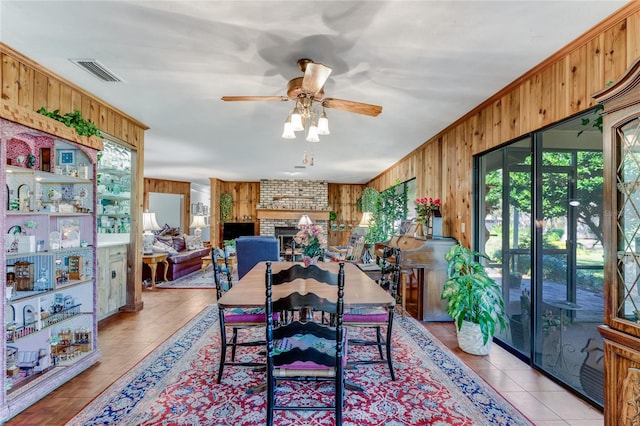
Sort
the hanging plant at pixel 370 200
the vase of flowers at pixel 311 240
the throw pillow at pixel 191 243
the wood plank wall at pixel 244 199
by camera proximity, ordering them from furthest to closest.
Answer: the wood plank wall at pixel 244 199 < the hanging plant at pixel 370 200 < the throw pillow at pixel 191 243 < the vase of flowers at pixel 311 240

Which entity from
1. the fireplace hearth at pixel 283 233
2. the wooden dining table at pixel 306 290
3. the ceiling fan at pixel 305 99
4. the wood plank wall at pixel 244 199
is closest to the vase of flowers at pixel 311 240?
the wooden dining table at pixel 306 290

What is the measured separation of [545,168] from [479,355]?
1.77 metres

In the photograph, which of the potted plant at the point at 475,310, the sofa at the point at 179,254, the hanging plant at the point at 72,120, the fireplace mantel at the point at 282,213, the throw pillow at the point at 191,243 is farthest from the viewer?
the fireplace mantel at the point at 282,213

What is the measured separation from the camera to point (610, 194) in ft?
4.98

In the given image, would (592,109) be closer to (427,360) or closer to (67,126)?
(427,360)

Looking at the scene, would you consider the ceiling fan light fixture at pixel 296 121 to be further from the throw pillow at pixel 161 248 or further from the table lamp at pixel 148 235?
the throw pillow at pixel 161 248

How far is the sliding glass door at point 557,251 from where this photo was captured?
2.40m

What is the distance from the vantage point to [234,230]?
10.2 meters

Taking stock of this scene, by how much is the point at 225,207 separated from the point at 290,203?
211 centimetres

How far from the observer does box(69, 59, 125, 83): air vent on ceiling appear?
2523 mm

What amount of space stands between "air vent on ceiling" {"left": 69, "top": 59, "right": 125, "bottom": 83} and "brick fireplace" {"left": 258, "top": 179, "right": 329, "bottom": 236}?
7119 mm

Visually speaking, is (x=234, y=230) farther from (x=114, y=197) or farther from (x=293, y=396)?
(x=293, y=396)

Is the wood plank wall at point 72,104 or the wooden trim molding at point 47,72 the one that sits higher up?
the wooden trim molding at point 47,72

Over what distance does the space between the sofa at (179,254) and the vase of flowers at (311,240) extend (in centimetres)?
422
